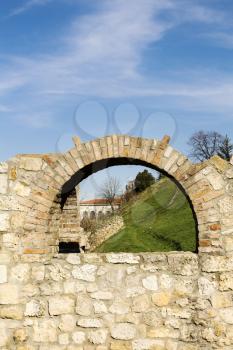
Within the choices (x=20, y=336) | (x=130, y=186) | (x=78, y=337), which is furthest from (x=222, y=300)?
(x=130, y=186)

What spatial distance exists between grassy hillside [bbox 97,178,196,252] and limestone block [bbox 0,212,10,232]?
469 inches

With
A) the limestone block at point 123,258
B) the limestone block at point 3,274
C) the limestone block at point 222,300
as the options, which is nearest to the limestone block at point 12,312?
the limestone block at point 3,274

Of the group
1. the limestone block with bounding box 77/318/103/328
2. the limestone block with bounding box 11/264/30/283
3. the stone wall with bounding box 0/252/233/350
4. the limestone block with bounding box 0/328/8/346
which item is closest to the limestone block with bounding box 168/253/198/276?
the stone wall with bounding box 0/252/233/350

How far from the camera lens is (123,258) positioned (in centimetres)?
488

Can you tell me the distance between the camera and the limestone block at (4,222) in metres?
5.04

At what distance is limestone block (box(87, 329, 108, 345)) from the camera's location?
4.75 metres

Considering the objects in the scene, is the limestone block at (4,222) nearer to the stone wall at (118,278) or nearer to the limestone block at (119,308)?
the stone wall at (118,278)

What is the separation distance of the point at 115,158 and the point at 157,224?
20.1 m

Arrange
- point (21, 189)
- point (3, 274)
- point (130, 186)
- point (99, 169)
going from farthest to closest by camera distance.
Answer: point (130, 186) → point (99, 169) → point (21, 189) → point (3, 274)

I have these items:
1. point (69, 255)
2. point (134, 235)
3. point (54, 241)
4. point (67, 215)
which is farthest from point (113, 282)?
point (134, 235)

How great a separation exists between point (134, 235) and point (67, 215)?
1427 centimetres

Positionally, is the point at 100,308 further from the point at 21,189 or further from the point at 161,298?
the point at 21,189

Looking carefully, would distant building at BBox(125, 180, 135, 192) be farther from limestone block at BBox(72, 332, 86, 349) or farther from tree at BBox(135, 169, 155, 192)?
limestone block at BBox(72, 332, 86, 349)

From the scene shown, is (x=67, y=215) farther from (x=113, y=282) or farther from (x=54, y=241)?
(x=113, y=282)
